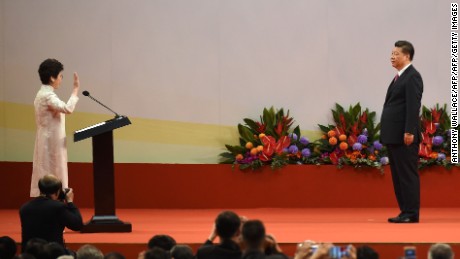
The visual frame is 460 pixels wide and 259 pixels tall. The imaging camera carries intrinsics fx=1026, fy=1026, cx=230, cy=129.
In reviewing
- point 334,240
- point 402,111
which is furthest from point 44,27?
point 334,240

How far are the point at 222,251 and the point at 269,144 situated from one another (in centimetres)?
458

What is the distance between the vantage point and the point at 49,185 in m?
6.17

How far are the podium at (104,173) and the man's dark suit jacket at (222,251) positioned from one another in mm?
2416

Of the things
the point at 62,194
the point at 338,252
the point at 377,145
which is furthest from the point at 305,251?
the point at 377,145

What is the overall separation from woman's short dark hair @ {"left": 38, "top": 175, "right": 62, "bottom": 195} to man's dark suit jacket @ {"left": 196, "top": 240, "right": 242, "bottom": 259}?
1.46 metres

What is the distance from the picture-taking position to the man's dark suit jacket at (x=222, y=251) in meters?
5.01

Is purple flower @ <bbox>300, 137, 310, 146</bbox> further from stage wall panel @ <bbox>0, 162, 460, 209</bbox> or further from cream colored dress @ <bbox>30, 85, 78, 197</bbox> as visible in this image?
cream colored dress @ <bbox>30, 85, 78, 197</bbox>

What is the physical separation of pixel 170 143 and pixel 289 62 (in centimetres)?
138

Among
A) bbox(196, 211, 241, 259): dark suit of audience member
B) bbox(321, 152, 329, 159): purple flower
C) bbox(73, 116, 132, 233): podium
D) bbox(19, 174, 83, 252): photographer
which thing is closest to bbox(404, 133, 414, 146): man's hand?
bbox(321, 152, 329, 159): purple flower

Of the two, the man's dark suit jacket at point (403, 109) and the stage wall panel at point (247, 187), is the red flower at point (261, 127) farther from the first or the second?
the man's dark suit jacket at point (403, 109)

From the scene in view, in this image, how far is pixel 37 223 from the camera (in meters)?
6.12

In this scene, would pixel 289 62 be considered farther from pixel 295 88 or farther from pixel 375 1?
pixel 375 1

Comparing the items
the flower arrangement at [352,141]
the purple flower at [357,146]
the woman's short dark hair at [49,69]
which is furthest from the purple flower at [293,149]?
the woman's short dark hair at [49,69]

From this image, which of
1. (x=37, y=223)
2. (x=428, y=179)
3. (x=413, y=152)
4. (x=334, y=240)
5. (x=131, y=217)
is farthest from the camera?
(x=428, y=179)
